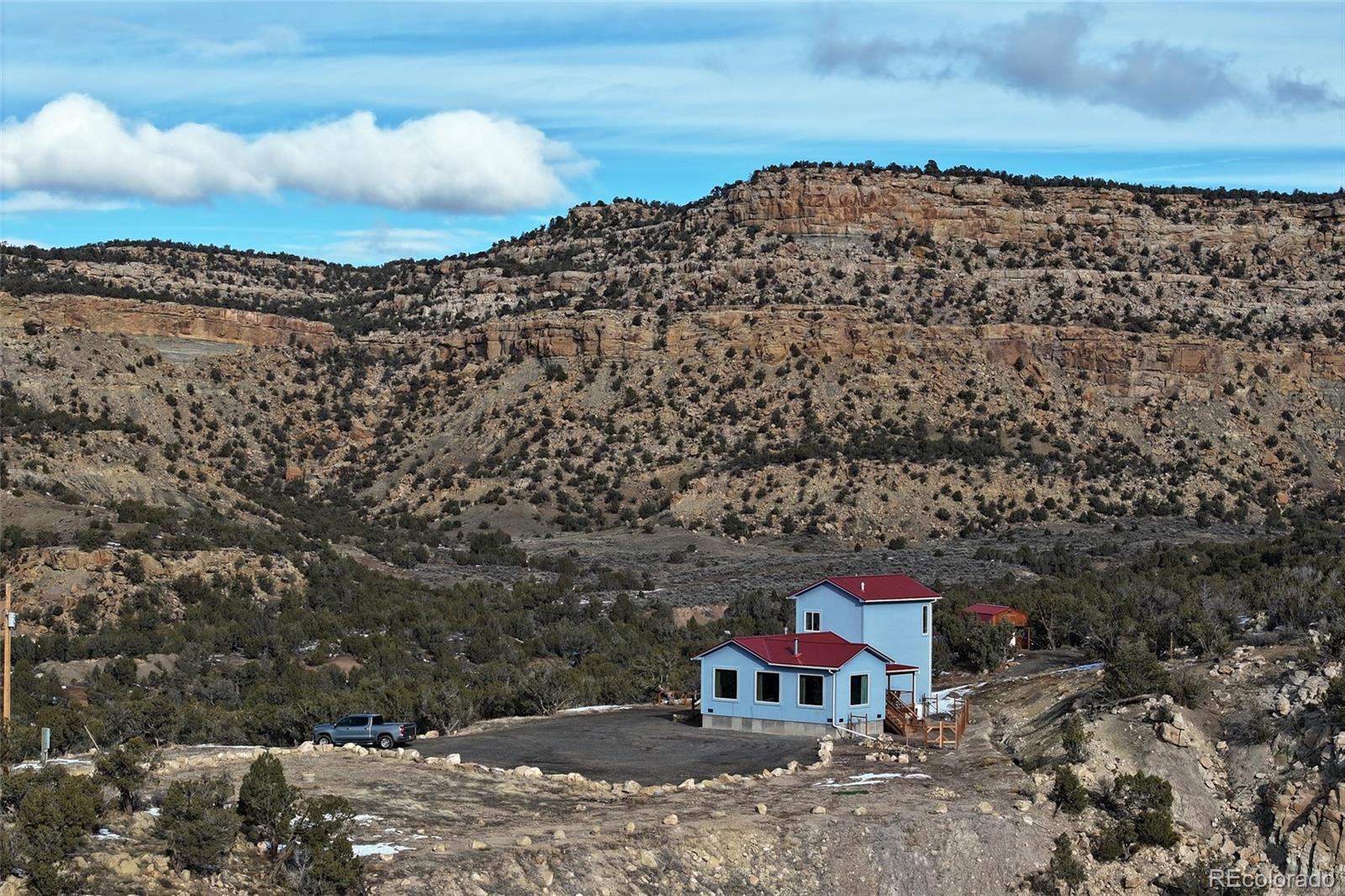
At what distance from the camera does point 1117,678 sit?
3164 cm

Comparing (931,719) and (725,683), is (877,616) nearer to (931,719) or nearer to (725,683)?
(931,719)

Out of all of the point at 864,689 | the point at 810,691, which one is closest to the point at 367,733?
the point at 810,691

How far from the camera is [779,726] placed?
114 ft

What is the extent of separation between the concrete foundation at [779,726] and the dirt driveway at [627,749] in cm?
29

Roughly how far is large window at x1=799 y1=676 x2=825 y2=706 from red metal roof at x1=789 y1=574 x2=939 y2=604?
14.0 ft

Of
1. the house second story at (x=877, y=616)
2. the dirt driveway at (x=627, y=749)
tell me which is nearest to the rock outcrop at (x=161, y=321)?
the dirt driveway at (x=627, y=749)

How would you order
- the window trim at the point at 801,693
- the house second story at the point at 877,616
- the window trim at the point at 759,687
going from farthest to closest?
the house second story at the point at 877,616
the window trim at the point at 759,687
the window trim at the point at 801,693

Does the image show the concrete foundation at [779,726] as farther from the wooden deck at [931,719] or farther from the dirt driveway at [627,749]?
the wooden deck at [931,719]

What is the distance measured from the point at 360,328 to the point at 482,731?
233ft

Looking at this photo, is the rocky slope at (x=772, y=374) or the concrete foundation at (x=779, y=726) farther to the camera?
the rocky slope at (x=772, y=374)

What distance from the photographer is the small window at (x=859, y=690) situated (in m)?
34.3

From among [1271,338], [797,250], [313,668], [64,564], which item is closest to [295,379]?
[797,250]

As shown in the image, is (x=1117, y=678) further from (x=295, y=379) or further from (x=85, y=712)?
(x=295, y=379)

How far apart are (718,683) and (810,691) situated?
220cm
